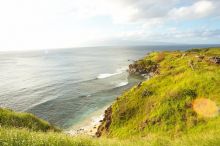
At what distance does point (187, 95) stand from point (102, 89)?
158 ft

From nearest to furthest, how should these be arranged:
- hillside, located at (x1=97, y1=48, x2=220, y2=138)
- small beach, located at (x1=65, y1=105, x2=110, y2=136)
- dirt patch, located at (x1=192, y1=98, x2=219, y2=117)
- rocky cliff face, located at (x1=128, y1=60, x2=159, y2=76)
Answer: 1. dirt patch, located at (x1=192, y1=98, x2=219, y2=117)
2. hillside, located at (x1=97, y1=48, x2=220, y2=138)
3. small beach, located at (x1=65, y1=105, x2=110, y2=136)
4. rocky cliff face, located at (x1=128, y1=60, x2=159, y2=76)

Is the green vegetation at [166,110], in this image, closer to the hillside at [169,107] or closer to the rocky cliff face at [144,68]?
the hillside at [169,107]

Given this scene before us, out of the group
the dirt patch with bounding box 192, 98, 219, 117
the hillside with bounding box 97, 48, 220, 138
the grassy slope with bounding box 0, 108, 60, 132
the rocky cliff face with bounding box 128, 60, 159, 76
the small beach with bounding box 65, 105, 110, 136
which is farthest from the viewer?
the rocky cliff face with bounding box 128, 60, 159, 76

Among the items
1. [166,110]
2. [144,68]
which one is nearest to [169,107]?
[166,110]

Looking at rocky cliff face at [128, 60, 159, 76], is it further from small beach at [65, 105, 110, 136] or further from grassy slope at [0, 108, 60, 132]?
grassy slope at [0, 108, 60, 132]

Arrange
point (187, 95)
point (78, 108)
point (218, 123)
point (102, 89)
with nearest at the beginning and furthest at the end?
point (218, 123), point (187, 95), point (78, 108), point (102, 89)

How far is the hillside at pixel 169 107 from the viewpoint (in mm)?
35000

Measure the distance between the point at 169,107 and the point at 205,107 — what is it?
5.58 m

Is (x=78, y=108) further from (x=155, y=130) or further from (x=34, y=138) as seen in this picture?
(x=34, y=138)

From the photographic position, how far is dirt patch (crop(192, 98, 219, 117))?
33875 millimetres

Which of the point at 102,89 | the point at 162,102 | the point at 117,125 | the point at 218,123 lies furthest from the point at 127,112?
the point at 102,89

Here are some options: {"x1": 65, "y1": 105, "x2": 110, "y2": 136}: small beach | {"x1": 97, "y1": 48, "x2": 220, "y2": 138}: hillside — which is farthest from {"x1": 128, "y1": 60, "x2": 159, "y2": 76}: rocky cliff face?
{"x1": 97, "y1": 48, "x2": 220, "y2": 138}: hillside

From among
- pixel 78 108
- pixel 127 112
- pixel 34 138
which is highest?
pixel 34 138

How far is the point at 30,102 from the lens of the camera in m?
70.9
